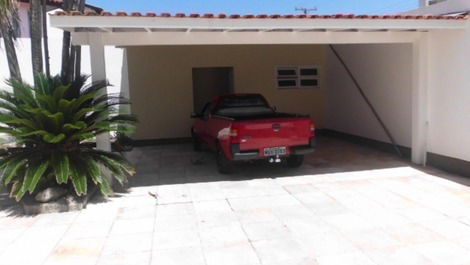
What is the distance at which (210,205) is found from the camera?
20.0ft

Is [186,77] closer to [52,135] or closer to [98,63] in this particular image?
[98,63]

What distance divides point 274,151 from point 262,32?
86.9 inches

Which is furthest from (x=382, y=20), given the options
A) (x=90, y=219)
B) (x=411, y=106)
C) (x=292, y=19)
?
(x=90, y=219)

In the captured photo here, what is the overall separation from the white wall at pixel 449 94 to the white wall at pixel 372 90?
830mm

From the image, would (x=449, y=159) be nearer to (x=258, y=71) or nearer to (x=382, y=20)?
(x=382, y=20)

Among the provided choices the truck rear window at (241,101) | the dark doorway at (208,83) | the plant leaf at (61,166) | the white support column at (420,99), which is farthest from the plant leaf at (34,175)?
the dark doorway at (208,83)

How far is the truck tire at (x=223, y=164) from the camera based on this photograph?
797 cm

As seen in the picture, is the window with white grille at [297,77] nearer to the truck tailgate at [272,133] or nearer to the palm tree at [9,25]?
the truck tailgate at [272,133]

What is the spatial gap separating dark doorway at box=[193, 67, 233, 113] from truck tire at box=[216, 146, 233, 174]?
17.6ft

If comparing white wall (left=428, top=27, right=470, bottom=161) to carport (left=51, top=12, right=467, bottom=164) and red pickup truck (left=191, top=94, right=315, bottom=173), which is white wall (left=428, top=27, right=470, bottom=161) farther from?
red pickup truck (left=191, top=94, right=315, bottom=173)

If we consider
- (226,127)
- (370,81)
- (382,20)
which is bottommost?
(226,127)

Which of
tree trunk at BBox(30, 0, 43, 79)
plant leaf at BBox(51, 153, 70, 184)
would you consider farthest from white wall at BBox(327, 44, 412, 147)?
tree trunk at BBox(30, 0, 43, 79)

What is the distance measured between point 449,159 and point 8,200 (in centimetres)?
789

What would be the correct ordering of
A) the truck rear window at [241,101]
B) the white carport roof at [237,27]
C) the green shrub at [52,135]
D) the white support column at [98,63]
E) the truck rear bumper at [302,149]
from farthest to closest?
the truck rear window at [241,101]
the truck rear bumper at [302,149]
the white support column at [98,63]
the white carport roof at [237,27]
the green shrub at [52,135]
